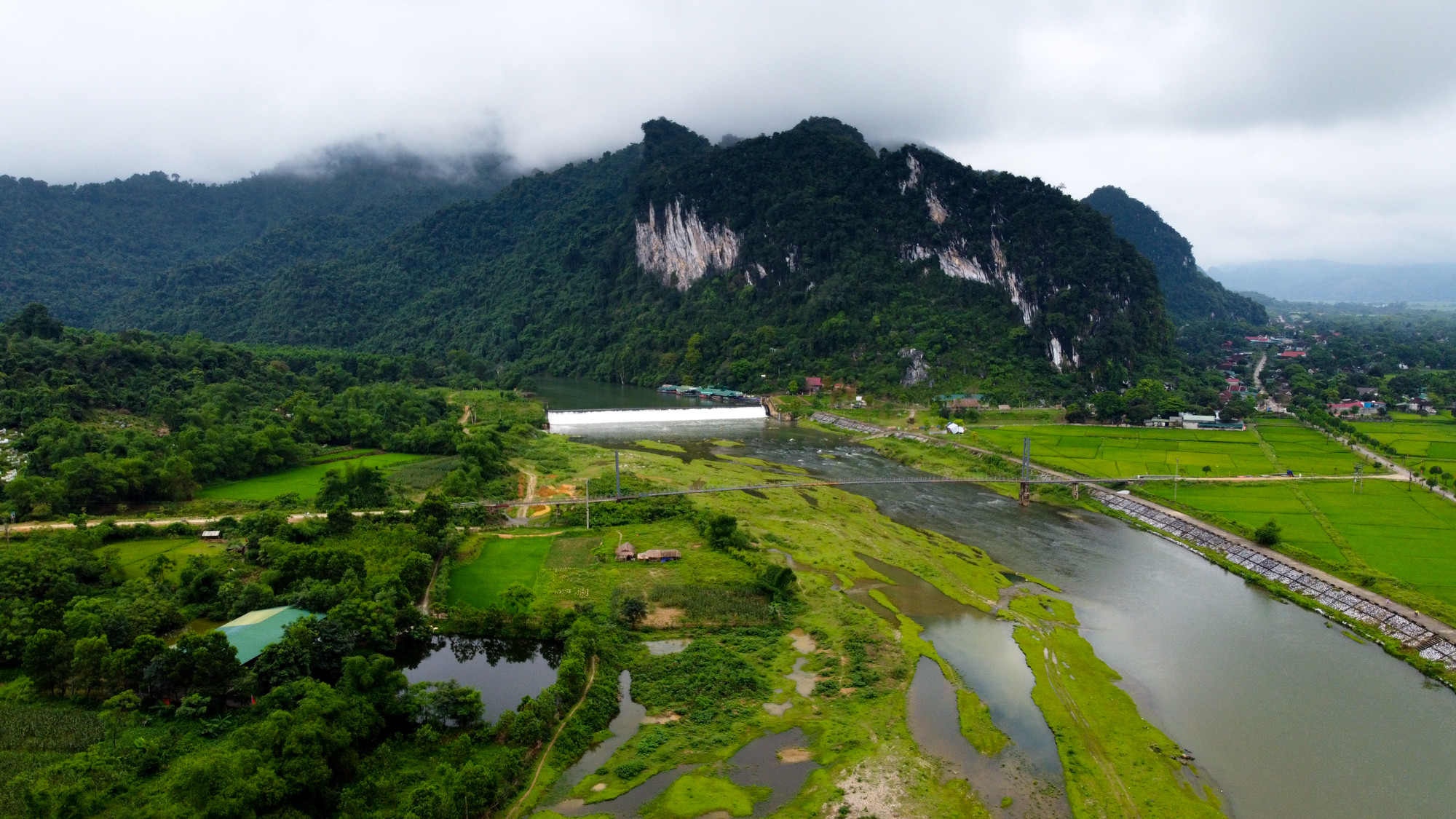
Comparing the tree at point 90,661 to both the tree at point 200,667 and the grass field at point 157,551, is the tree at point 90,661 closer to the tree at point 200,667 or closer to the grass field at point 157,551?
the tree at point 200,667

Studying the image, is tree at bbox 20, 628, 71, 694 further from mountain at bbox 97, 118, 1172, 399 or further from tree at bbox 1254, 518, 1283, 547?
mountain at bbox 97, 118, 1172, 399

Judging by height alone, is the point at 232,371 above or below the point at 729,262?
below

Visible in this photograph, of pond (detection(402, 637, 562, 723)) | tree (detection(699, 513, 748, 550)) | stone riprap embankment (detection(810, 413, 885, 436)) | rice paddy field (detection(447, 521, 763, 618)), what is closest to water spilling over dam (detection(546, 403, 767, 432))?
stone riprap embankment (detection(810, 413, 885, 436))

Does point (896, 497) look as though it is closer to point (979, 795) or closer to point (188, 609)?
point (979, 795)

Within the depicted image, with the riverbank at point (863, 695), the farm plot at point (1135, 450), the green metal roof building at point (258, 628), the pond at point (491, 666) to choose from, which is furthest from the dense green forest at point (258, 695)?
the farm plot at point (1135, 450)

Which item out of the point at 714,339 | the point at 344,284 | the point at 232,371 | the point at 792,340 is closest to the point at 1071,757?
the point at 232,371

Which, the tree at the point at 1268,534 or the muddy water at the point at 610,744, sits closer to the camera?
the muddy water at the point at 610,744

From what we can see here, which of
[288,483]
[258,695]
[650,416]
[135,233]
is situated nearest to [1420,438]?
[650,416]
